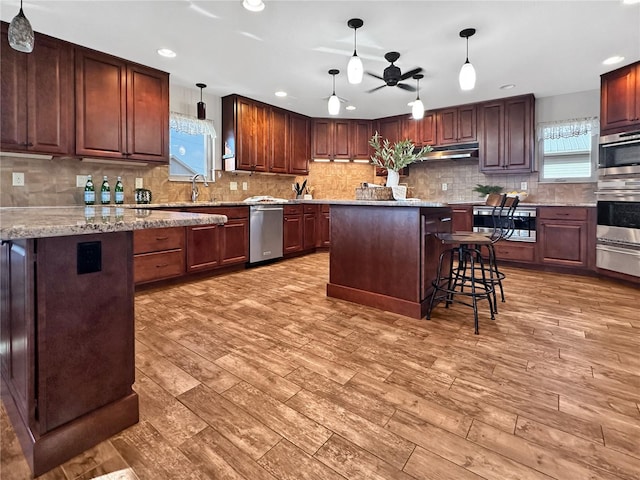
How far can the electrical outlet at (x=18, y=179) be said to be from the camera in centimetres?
302

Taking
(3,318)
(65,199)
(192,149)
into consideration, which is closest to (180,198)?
(192,149)

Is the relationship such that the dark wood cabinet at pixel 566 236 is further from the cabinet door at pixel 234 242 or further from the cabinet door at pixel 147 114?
the cabinet door at pixel 147 114

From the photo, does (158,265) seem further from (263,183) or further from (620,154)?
(620,154)

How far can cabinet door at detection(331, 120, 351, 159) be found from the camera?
5.98 metres

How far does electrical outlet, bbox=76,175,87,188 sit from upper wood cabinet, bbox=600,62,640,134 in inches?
221

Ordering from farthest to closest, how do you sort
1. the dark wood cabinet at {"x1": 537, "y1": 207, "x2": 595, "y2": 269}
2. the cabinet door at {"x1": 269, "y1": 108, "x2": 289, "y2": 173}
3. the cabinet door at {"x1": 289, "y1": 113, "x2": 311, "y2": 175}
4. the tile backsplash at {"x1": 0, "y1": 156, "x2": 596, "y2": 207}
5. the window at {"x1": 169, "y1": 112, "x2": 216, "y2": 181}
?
the cabinet door at {"x1": 289, "y1": 113, "x2": 311, "y2": 175} < the cabinet door at {"x1": 269, "y1": 108, "x2": 289, "y2": 173} < the window at {"x1": 169, "y1": 112, "x2": 216, "y2": 181} < the dark wood cabinet at {"x1": 537, "y1": 207, "x2": 595, "y2": 269} < the tile backsplash at {"x1": 0, "y1": 156, "x2": 596, "y2": 207}

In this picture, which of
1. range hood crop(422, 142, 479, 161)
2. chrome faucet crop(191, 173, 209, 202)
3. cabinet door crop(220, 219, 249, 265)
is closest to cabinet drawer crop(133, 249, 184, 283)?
cabinet door crop(220, 219, 249, 265)

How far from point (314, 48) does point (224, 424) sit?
10.3 feet

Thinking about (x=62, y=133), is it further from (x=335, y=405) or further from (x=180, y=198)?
(x=335, y=405)

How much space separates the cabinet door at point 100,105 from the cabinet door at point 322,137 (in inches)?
125

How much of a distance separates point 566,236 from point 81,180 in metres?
5.43

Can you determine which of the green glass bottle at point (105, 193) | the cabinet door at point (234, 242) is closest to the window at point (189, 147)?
the green glass bottle at point (105, 193)

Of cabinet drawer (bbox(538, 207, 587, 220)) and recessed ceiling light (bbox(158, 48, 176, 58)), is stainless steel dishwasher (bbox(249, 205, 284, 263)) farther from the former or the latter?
cabinet drawer (bbox(538, 207, 587, 220))

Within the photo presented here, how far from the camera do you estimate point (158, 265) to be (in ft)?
11.2
